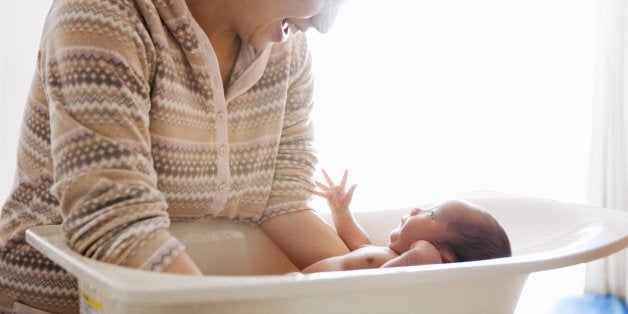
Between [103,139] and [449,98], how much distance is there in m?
1.83

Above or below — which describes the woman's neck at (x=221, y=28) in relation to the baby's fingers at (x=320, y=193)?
above

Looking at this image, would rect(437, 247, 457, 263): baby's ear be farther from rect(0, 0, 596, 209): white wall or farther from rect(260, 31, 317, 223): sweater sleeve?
rect(0, 0, 596, 209): white wall

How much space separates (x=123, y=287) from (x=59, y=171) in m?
0.24

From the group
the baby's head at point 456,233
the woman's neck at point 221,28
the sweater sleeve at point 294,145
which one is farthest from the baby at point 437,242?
the woman's neck at point 221,28

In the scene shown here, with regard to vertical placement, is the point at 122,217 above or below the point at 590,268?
above

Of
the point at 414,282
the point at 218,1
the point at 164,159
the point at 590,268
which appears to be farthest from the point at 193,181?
the point at 590,268

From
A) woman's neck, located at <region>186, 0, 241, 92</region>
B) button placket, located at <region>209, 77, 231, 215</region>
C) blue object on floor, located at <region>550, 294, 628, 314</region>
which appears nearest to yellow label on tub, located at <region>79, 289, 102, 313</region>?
button placket, located at <region>209, 77, 231, 215</region>

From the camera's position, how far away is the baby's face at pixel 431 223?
1.23m

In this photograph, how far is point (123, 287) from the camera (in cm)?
64

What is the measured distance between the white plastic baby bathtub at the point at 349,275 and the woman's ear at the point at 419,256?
0.17 meters

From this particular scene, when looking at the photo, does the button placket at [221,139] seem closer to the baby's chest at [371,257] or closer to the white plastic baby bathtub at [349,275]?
the white plastic baby bathtub at [349,275]

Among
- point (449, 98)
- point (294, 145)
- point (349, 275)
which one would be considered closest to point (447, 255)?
point (294, 145)

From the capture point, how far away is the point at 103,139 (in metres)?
0.82

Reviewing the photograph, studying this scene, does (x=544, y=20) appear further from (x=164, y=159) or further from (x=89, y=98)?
(x=89, y=98)
